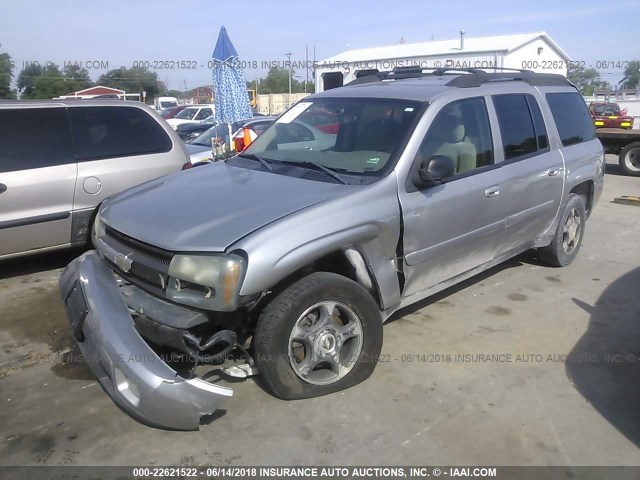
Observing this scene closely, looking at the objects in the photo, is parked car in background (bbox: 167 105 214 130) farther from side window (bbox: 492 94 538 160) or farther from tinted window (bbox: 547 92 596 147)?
side window (bbox: 492 94 538 160)

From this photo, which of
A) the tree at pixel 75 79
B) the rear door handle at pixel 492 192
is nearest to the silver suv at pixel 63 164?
the rear door handle at pixel 492 192

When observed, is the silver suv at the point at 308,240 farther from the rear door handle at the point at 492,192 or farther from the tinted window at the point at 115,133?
the tinted window at the point at 115,133

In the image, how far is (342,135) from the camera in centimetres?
408

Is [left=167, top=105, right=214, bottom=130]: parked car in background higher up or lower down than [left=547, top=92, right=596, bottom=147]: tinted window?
higher up

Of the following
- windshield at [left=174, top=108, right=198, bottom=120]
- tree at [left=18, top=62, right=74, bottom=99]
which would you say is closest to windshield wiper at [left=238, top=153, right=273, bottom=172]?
windshield at [left=174, top=108, right=198, bottom=120]

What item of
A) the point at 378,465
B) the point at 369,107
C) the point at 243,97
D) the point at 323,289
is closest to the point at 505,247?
the point at 369,107

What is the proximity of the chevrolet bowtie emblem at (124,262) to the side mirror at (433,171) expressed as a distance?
184 centimetres

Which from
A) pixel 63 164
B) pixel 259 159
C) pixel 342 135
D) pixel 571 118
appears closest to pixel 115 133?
pixel 63 164

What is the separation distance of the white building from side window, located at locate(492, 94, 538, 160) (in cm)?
1688

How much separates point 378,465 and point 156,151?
4.20 m

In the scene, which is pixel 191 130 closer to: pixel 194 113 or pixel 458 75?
pixel 194 113

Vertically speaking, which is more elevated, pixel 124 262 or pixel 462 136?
pixel 462 136

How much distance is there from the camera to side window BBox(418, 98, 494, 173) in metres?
3.87

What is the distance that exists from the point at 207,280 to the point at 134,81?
167ft
